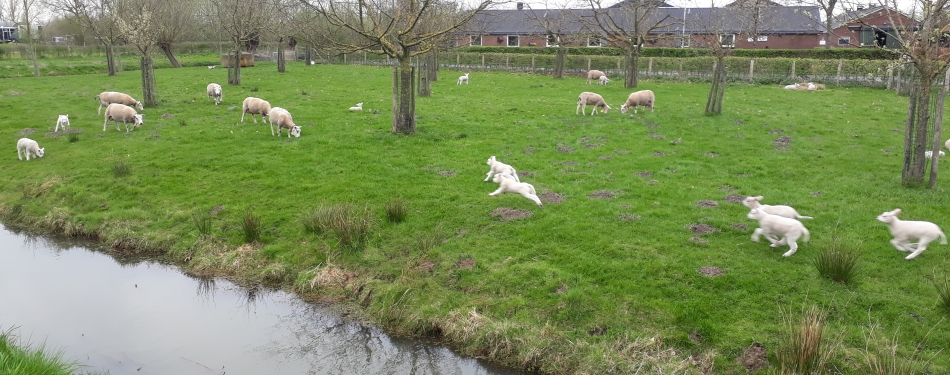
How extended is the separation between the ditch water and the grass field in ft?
1.61

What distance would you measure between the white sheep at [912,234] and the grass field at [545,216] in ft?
0.80

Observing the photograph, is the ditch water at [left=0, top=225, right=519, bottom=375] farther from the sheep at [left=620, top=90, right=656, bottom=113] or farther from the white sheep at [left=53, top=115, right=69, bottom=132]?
the sheep at [left=620, top=90, right=656, bottom=113]

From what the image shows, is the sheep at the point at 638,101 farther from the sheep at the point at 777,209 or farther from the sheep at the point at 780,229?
the sheep at the point at 780,229

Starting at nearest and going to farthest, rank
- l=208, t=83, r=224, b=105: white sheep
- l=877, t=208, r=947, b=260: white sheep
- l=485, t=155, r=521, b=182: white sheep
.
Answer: l=877, t=208, r=947, b=260: white sheep, l=485, t=155, r=521, b=182: white sheep, l=208, t=83, r=224, b=105: white sheep

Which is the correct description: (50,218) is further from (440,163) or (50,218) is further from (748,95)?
(748,95)

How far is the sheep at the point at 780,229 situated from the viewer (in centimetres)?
1026

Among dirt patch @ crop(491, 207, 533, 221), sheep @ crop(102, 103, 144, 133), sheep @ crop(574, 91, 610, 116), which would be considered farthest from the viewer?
sheep @ crop(574, 91, 610, 116)

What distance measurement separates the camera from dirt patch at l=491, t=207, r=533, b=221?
41.7ft

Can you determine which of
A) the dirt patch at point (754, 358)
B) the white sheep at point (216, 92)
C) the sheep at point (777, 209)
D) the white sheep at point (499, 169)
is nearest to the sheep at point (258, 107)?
the white sheep at point (216, 92)

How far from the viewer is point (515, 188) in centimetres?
1344

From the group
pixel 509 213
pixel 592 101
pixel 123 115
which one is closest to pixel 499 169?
pixel 509 213

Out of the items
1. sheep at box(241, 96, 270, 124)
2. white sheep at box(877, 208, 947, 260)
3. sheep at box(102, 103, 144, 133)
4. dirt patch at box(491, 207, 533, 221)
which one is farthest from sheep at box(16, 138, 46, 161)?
white sheep at box(877, 208, 947, 260)

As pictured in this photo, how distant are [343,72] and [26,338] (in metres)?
33.3

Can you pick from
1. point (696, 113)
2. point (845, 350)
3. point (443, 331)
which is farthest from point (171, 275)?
point (696, 113)
